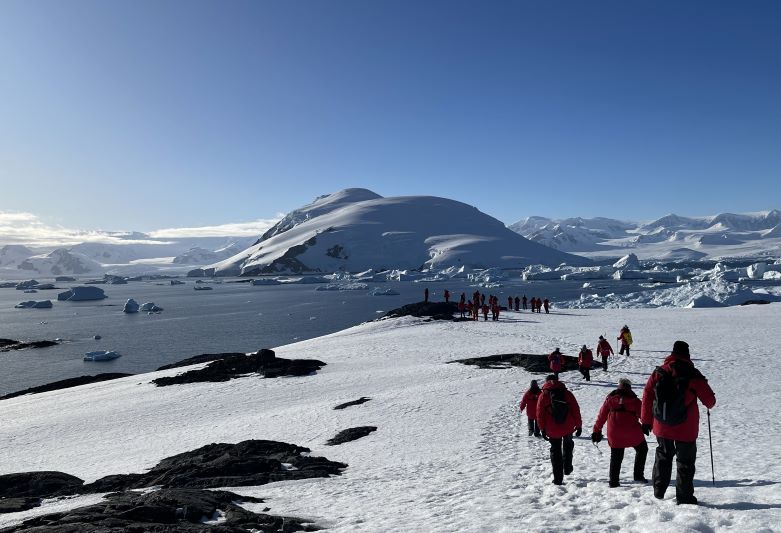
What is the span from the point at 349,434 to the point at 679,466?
10268 mm

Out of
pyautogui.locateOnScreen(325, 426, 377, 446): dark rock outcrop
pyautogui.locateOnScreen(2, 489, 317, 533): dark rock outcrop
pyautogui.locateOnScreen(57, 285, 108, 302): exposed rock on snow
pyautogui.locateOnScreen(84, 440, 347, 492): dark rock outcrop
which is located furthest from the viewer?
pyautogui.locateOnScreen(57, 285, 108, 302): exposed rock on snow

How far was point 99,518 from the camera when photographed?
823 centimetres

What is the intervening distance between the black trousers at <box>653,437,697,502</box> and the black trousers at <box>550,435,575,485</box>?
1.75 m

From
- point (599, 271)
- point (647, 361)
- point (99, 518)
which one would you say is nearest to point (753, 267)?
point (599, 271)

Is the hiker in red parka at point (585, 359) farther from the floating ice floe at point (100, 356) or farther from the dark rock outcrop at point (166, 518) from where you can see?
the floating ice floe at point (100, 356)

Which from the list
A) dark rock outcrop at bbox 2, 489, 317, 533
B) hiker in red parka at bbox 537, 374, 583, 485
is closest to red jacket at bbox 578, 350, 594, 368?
hiker in red parka at bbox 537, 374, 583, 485

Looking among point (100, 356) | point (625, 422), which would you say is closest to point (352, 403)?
point (625, 422)

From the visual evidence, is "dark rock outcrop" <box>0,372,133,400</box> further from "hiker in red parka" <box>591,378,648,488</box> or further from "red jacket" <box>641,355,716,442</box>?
"red jacket" <box>641,355,716,442</box>

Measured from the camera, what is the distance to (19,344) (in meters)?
56.9

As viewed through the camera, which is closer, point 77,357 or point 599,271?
point 77,357

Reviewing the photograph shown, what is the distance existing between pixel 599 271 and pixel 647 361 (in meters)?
134

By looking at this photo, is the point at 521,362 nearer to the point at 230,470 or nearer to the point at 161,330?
the point at 230,470

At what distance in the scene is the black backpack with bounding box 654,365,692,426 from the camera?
22.6ft

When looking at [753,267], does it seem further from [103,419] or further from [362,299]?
[103,419]
